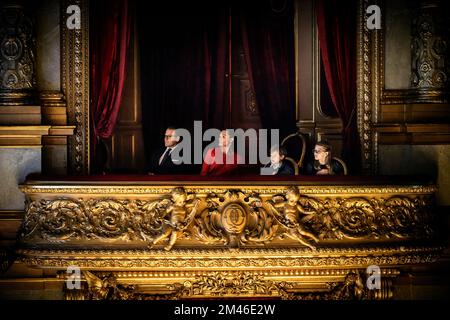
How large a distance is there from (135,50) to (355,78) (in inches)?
79.6

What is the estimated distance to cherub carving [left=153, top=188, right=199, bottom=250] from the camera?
4.68m

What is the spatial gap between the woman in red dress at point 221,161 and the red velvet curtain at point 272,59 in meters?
0.87

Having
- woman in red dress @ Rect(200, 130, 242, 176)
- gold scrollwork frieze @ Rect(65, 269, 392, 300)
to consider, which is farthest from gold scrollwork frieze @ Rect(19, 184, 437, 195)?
gold scrollwork frieze @ Rect(65, 269, 392, 300)

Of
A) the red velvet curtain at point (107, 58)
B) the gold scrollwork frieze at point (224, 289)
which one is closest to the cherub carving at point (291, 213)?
the gold scrollwork frieze at point (224, 289)

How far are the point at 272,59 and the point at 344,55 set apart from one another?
70 centimetres

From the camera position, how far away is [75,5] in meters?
5.62

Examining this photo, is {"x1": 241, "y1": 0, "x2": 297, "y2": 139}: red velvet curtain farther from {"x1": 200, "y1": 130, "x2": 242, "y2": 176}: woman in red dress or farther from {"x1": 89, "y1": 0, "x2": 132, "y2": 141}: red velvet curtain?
{"x1": 89, "y1": 0, "x2": 132, "y2": 141}: red velvet curtain

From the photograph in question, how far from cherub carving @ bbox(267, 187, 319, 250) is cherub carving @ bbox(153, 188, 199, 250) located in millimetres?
554

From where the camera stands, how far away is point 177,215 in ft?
15.4

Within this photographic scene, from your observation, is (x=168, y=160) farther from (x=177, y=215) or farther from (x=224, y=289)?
(x=224, y=289)

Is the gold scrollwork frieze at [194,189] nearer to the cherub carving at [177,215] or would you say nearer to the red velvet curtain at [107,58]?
the cherub carving at [177,215]

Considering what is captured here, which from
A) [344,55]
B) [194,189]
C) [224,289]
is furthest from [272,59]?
[224,289]
